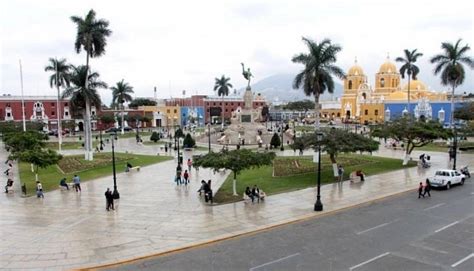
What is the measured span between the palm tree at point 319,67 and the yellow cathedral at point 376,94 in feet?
210

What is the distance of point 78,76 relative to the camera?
43.5 metres

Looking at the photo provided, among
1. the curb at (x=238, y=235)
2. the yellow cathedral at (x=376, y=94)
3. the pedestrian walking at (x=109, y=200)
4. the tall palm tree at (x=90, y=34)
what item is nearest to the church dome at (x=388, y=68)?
the yellow cathedral at (x=376, y=94)

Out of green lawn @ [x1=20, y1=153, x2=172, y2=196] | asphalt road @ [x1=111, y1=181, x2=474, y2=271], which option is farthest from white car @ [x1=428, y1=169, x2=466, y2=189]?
green lawn @ [x1=20, y1=153, x2=172, y2=196]

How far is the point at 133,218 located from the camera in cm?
2008

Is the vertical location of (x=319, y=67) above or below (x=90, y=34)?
below

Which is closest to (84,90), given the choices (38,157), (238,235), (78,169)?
(78,169)

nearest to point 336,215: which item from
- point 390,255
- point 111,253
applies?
point 390,255

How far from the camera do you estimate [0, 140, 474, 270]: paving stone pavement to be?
15.4 meters

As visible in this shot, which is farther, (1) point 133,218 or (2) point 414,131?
(2) point 414,131

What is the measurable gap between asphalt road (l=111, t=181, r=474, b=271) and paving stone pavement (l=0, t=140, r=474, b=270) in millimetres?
1163

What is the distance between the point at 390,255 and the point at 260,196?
9.68 meters

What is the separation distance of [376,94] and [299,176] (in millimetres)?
89696

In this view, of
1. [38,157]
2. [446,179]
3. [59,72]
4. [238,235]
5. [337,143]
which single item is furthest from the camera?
[59,72]

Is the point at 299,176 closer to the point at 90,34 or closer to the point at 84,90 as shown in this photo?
the point at 84,90
